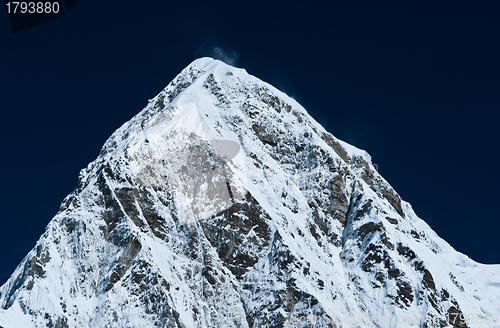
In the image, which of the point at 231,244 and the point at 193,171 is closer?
the point at 231,244

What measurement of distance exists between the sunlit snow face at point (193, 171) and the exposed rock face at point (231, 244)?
0.26 metres

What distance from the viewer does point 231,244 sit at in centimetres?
12375

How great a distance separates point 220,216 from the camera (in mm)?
126688

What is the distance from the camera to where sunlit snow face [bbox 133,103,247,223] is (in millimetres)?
128500

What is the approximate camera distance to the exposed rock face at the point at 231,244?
114 meters

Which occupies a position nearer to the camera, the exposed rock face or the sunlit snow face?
the exposed rock face

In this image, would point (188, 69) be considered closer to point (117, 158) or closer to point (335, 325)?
point (117, 158)

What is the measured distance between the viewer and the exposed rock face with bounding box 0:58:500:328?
113562 mm

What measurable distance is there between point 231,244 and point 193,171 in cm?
1777

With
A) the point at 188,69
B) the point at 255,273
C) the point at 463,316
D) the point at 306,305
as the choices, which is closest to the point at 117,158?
the point at 255,273

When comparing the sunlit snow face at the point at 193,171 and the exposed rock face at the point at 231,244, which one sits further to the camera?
the sunlit snow face at the point at 193,171

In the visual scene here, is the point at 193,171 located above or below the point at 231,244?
above

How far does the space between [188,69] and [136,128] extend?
37.0m

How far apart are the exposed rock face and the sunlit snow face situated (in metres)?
0.26
